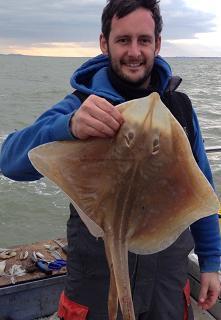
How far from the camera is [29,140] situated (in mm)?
2104

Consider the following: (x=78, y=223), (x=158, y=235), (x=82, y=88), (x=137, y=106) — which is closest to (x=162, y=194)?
(x=158, y=235)

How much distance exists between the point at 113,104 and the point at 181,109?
0.39m

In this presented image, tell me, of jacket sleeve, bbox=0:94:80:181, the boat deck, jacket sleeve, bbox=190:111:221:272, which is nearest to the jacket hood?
jacket sleeve, bbox=0:94:80:181

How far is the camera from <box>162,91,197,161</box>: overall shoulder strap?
2.35 metres

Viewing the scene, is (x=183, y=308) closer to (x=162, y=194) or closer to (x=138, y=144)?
(x=162, y=194)

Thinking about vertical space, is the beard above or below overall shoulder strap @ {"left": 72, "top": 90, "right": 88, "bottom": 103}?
above

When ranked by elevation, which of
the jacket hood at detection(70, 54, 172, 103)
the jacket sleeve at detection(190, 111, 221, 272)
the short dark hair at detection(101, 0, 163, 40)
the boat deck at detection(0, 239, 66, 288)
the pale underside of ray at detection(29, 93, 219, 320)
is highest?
the short dark hair at detection(101, 0, 163, 40)

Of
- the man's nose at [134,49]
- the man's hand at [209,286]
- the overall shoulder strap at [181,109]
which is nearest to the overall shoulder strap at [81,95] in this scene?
the man's nose at [134,49]

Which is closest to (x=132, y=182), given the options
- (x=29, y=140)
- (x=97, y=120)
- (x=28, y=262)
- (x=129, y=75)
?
(x=97, y=120)

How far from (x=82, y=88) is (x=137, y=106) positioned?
26.0 inches

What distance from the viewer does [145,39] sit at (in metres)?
2.21

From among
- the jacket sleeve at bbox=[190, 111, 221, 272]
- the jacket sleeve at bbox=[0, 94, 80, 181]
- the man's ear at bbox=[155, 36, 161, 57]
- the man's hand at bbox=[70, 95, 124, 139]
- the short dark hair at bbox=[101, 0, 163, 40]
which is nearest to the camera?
the man's hand at bbox=[70, 95, 124, 139]

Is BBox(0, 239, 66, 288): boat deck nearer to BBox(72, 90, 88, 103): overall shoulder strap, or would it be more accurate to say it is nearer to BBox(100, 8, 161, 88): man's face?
BBox(72, 90, 88, 103): overall shoulder strap

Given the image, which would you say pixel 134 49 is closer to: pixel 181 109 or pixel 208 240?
pixel 181 109
